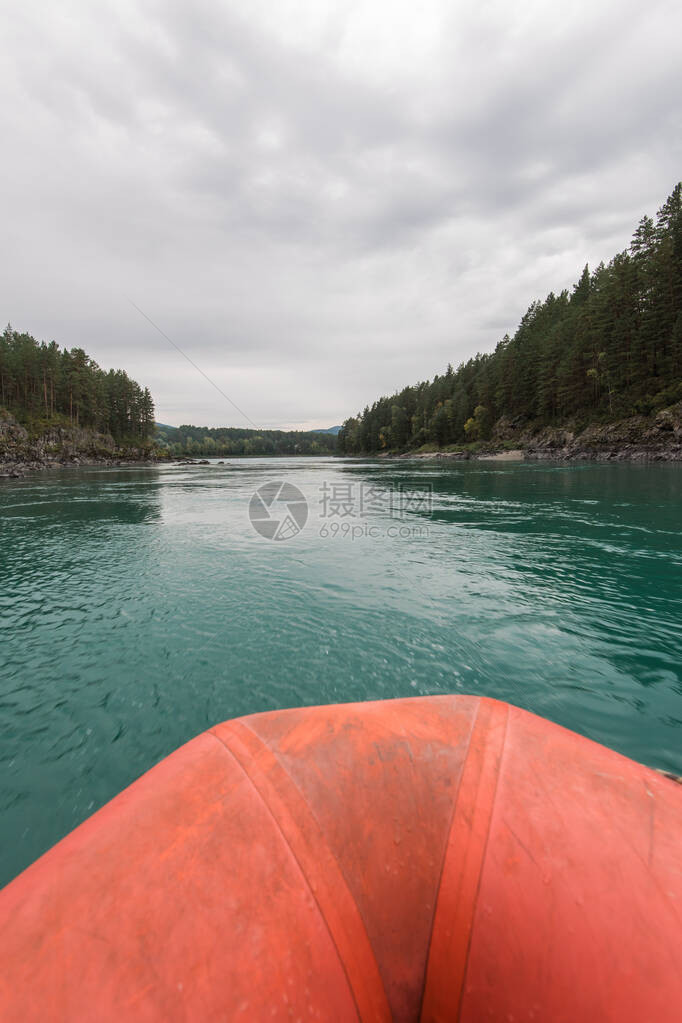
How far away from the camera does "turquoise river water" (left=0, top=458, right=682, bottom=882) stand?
482cm

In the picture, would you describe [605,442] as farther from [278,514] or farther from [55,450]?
[55,450]

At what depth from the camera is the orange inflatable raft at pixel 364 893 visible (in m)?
1.31

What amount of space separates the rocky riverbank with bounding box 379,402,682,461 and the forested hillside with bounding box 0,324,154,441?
87610 millimetres

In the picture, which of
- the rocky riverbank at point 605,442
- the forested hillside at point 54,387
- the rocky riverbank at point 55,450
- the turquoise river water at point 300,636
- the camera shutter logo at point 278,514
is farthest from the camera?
the forested hillside at point 54,387

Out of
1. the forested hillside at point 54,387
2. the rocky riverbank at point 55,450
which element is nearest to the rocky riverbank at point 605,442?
the rocky riverbank at point 55,450

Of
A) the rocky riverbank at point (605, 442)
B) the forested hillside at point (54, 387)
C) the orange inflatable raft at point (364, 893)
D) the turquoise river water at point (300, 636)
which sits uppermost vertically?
the forested hillside at point (54, 387)

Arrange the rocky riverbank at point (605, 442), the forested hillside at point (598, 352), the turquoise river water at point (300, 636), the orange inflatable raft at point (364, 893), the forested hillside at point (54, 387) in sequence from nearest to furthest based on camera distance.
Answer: the orange inflatable raft at point (364, 893) → the turquoise river water at point (300, 636) → the rocky riverbank at point (605, 442) → the forested hillside at point (598, 352) → the forested hillside at point (54, 387)

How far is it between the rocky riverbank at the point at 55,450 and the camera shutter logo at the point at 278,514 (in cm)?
4366

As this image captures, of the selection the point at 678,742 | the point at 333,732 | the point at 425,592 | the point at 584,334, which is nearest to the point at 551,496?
the point at 425,592

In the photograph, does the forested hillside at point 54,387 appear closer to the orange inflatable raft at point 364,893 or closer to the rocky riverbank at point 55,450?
the rocky riverbank at point 55,450

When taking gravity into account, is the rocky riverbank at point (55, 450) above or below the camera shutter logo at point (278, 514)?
above

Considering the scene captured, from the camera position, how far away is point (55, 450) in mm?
80188

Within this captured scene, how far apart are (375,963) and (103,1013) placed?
0.98 meters

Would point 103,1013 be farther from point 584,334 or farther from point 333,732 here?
point 584,334
